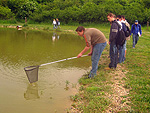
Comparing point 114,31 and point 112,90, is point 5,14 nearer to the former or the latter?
point 114,31

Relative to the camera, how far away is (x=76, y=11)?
32.8 meters

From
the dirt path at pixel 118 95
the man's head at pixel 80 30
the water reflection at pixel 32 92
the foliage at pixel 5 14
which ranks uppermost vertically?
the foliage at pixel 5 14

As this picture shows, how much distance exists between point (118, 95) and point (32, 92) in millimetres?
2540

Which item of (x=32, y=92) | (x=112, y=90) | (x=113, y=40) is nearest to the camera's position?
(x=112, y=90)

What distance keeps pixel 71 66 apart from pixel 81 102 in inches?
138

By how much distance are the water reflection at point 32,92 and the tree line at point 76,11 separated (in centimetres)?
2661

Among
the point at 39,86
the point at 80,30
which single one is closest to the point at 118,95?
the point at 80,30

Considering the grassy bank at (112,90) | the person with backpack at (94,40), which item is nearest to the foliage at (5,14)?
the grassy bank at (112,90)

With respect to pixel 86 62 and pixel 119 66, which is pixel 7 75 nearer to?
pixel 86 62

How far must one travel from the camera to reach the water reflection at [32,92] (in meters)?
5.36

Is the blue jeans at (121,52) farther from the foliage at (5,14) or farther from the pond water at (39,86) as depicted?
the foliage at (5,14)

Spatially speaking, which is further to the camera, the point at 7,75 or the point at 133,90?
the point at 7,75

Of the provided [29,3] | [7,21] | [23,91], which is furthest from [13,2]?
[23,91]

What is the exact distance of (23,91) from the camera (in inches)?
223
